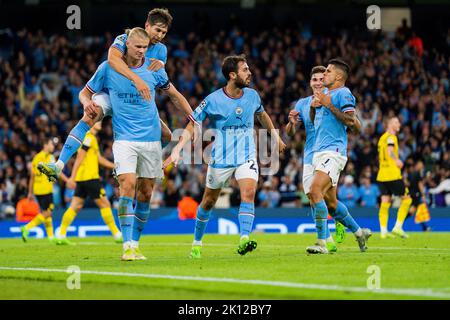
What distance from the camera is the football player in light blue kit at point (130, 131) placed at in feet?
39.0

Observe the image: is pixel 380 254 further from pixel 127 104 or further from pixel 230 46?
pixel 230 46

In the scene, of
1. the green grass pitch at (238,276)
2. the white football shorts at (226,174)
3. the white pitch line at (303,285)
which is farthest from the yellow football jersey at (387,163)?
the white pitch line at (303,285)

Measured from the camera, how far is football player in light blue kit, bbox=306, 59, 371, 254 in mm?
12977

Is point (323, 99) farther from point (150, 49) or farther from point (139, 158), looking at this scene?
point (139, 158)

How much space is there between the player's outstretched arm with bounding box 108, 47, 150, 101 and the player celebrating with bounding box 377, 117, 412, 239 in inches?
397

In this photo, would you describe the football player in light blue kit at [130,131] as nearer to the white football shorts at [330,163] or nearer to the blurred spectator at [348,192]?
the white football shorts at [330,163]

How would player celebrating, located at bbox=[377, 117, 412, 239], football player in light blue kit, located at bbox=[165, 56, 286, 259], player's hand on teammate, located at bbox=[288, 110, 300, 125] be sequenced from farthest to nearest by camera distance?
player celebrating, located at bbox=[377, 117, 412, 239] < player's hand on teammate, located at bbox=[288, 110, 300, 125] < football player in light blue kit, located at bbox=[165, 56, 286, 259]

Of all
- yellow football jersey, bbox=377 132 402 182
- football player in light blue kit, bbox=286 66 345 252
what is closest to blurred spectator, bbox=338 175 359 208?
yellow football jersey, bbox=377 132 402 182

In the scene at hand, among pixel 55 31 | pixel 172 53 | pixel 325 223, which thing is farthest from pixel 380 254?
pixel 55 31

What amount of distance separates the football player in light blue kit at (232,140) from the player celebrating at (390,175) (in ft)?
28.4

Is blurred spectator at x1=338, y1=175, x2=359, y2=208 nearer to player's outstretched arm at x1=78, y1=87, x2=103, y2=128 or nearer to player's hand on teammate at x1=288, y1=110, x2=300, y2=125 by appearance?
player's hand on teammate at x1=288, y1=110, x2=300, y2=125

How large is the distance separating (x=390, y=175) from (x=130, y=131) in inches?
416

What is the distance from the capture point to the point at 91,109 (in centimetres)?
1203

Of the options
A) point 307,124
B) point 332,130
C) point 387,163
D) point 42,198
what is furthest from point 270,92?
point 332,130
